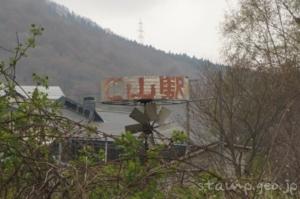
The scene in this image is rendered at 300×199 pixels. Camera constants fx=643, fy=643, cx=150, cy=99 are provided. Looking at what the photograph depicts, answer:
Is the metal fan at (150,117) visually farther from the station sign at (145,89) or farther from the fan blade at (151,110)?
the station sign at (145,89)

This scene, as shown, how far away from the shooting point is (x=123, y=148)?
14.6 ft

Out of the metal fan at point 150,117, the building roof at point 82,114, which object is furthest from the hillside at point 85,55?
the metal fan at point 150,117

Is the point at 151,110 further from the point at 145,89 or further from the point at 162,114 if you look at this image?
the point at 145,89

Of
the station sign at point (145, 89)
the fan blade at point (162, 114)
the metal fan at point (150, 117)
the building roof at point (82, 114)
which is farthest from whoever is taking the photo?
the station sign at point (145, 89)

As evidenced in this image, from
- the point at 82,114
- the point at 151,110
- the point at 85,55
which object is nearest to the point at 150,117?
the point at 151,110

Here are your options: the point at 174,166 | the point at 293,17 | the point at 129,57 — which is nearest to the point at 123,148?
the point at 174,166

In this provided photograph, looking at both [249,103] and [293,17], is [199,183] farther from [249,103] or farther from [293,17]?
[293,17]

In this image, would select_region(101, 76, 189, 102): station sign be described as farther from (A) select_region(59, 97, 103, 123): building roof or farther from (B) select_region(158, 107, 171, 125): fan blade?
(B) select_region(158, 107, 171, 125): fan blade

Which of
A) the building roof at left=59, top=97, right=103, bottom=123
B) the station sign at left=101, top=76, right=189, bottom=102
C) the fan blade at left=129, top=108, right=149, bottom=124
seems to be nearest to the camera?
the building roof at left=59, top=97, right=103, bottom=123

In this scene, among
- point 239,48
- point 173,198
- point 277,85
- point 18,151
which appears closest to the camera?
point 18,151

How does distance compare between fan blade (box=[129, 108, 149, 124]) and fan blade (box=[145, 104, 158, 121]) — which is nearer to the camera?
fan blade (box=[129, 108, 149, 124])

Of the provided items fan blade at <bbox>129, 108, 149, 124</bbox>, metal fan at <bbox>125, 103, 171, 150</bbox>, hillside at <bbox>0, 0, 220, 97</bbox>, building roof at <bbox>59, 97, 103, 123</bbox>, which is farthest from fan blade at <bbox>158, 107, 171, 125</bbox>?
hillside at <bbox>0, 0, 220, 97</bbox>

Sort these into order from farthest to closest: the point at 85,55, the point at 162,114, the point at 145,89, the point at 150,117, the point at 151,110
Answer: the point at 85,55 < the point at 145,89 < the point at 151,110 < the point at 162,114 < the point at 150,117

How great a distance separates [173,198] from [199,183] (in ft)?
0.69
